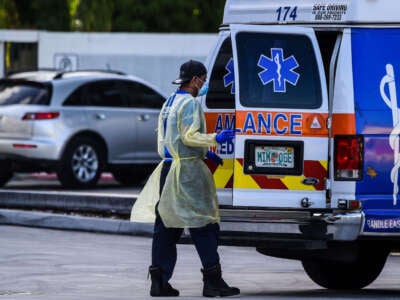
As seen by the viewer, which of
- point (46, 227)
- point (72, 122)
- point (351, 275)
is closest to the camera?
point (351, 275)

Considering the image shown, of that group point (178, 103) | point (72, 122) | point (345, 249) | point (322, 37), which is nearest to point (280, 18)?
point (322, 37)

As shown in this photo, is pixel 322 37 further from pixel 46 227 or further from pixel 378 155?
→ pixel 46 227

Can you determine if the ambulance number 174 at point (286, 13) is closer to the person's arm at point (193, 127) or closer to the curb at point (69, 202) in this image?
the person's arm at point (193, 127)

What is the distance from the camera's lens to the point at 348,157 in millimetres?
10359

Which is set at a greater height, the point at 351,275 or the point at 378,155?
the point at 378,155

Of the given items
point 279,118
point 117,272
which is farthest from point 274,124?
point 117,272

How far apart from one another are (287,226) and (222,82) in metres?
1.51

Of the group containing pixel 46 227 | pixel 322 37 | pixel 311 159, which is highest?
pixel 322 37

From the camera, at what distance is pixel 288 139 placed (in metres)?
10.5

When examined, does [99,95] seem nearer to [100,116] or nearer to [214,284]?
[100,116]

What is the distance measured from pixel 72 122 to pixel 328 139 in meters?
10.9

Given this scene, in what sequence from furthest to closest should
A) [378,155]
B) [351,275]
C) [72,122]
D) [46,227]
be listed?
[72,122] → [46,227] → [351,275] → [378,155]

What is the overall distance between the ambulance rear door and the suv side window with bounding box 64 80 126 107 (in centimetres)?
1062

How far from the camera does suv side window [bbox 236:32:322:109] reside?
415 inches
